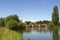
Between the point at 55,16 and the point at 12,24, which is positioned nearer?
the point at 12,24

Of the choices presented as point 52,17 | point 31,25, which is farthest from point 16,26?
point 31,25

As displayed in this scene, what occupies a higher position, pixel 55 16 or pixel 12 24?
pixel 55 16

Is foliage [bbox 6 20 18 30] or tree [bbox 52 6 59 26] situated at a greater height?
tree [bbox 52 6 59 26]

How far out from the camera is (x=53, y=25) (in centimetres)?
7081

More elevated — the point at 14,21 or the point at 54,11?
the point at 54,11

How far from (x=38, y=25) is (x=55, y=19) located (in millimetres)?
31506

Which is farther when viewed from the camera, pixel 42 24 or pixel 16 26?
pixel 42 24

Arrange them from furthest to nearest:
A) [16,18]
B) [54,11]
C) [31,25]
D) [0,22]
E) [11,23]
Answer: [31,25], [0,22], [54,11], [16,18], [11,23]

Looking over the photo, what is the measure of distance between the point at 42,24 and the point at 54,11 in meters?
31.1

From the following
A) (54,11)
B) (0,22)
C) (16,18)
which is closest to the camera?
(16,18)

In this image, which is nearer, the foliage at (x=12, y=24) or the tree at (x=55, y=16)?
the foliage at (x=12, y=24)

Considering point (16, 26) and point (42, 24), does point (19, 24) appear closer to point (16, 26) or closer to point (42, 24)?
point (16, 26)

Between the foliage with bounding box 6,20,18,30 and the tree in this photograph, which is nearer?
the foliage with bounding box 6,20,18,30

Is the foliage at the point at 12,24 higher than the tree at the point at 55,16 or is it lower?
lower
